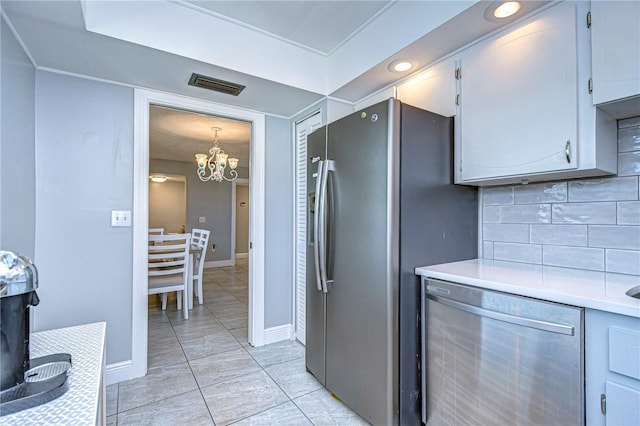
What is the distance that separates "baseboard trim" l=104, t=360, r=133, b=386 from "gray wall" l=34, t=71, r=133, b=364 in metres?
0.04

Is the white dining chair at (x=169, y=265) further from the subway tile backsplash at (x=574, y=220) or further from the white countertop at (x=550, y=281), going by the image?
the subway tile backsplash at (x=574, y=220)

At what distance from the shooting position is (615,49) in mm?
1146

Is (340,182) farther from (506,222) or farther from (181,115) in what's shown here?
(181,115)

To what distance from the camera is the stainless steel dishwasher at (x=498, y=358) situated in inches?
41.3

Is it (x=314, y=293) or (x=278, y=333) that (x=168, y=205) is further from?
(x=314, y=293)

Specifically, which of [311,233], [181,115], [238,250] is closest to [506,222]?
[311,233]

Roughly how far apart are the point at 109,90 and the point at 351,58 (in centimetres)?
176

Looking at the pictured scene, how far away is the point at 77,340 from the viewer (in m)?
1.09

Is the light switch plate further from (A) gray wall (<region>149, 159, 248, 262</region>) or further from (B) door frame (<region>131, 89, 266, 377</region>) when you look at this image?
(A) gray wall (<region>149, 159, 248, 262</region>)

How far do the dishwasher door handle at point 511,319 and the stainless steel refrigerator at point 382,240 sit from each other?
0.21 m

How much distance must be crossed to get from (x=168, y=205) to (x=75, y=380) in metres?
7.14

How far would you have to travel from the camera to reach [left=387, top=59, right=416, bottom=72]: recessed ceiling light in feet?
6.18

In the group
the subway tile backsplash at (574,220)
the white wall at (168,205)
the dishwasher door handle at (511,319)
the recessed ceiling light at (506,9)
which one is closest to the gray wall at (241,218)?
the white wall at (168,205)

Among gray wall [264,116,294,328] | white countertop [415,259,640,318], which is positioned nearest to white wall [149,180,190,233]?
gray wall [264,116,294,328]
